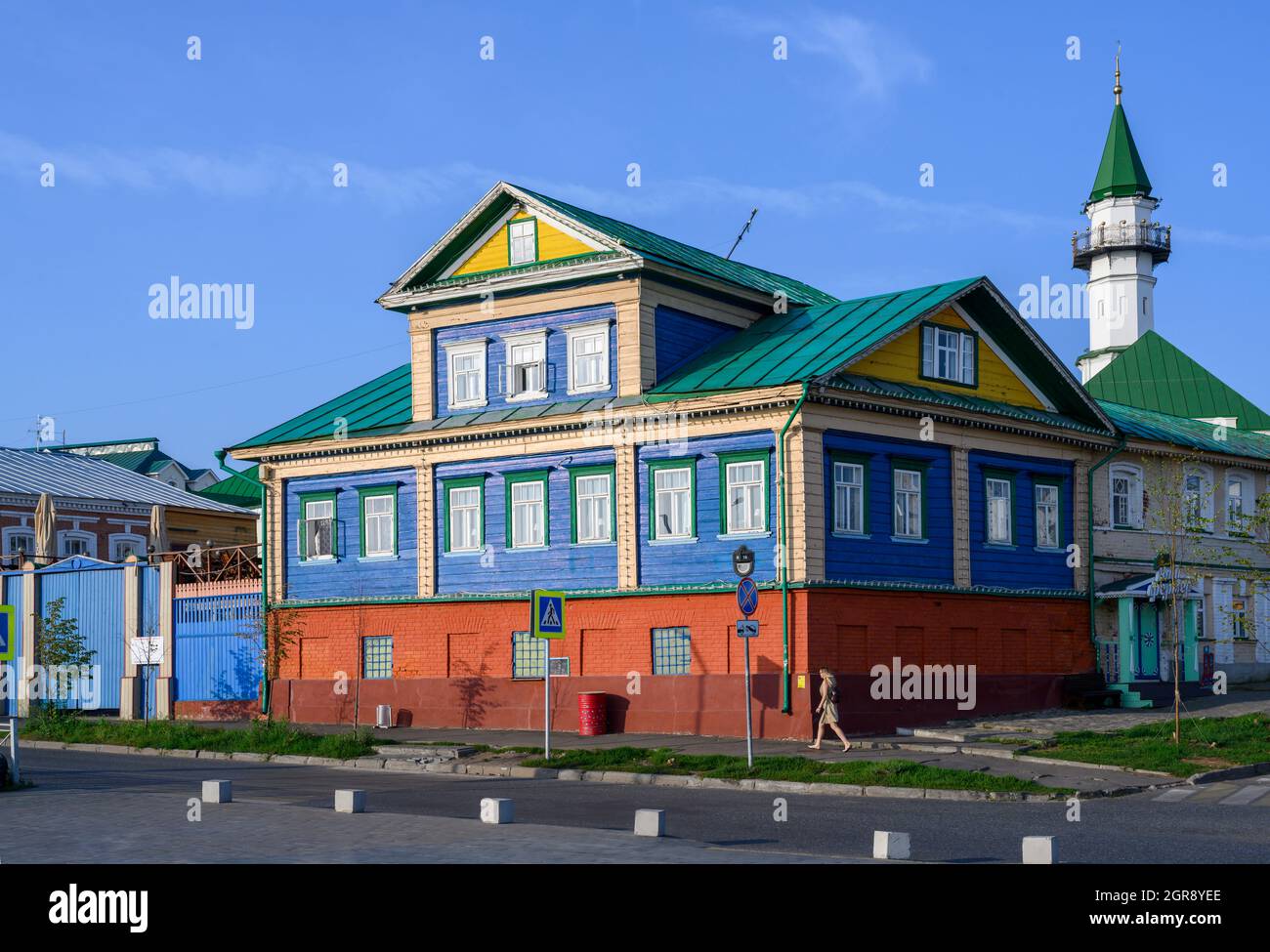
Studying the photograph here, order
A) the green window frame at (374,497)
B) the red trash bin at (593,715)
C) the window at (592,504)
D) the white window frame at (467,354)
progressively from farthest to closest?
the green window frame at (374,497) → the white window frame at (467,354) → the window at (592,504) → the red trash bin at (593,715)

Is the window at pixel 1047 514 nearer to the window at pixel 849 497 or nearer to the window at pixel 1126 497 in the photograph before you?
the window at pixel 1126 497

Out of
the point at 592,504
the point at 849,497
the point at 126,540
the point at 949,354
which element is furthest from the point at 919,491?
the point at 126,540

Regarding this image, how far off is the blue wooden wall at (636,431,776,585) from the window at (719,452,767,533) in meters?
0.13

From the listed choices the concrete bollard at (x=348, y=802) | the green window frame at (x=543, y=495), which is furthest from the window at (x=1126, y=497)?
the concrete bollard at (x=348, y=802)

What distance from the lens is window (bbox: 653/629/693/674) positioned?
3195cm

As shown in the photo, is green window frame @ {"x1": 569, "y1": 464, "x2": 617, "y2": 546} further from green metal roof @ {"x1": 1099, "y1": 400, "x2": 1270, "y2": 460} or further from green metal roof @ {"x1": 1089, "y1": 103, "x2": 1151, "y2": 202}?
green metal roof @ {"x1": 1089, "y1": 103, "x2": 1151, "y2": 202}

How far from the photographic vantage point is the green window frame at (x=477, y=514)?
116 feet

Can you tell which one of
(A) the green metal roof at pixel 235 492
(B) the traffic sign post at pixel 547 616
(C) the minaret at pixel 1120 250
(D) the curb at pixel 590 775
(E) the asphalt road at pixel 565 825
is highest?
(C) the minaret at pixel 1120 250

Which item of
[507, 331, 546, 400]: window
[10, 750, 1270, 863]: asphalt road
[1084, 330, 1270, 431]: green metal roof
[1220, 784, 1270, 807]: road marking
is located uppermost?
[1084, 330, 1270, 431]: green metal roof

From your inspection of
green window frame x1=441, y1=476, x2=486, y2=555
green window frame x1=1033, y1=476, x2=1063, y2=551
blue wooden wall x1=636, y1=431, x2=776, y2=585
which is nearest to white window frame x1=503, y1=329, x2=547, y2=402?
green window frame x1=441, y1=476, x2=486, y2=555

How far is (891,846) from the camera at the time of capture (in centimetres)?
1391

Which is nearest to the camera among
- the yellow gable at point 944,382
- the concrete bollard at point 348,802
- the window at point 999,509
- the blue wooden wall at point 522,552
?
the concrete bollard at point 348,802

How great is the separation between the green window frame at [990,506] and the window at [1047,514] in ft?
3.08
